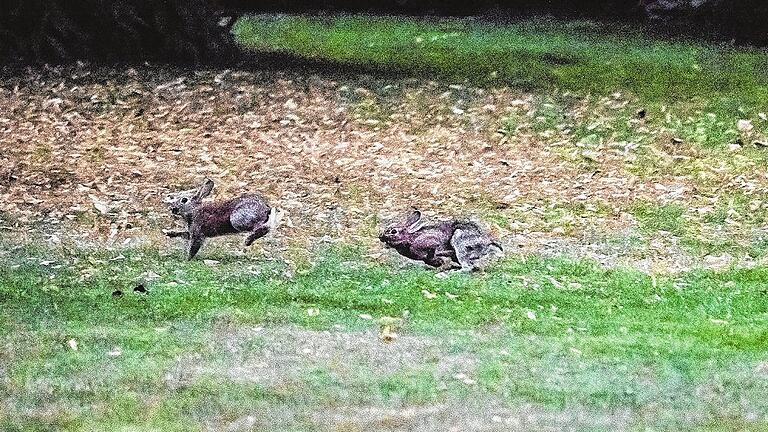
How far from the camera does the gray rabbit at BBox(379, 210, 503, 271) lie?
19.4 feet

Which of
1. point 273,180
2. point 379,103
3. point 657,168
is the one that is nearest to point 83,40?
point 379,103

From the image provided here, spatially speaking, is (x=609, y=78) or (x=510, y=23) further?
(x=510, y=23)

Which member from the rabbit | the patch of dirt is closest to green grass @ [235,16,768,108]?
the patch of dirt

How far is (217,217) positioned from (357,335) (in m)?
1.38

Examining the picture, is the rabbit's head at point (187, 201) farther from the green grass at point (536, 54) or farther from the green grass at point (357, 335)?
the green grass at point (536, 54)

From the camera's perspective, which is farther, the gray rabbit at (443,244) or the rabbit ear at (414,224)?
the rabbit ear at (414,224)

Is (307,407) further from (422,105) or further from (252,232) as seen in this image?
(422,105)

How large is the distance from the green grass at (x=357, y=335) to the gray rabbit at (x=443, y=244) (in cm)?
11

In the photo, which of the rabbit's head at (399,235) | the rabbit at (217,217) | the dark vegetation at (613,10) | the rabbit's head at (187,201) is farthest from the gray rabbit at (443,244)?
the dark vegetation at (613,10)

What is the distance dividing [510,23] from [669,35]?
192 centimetres

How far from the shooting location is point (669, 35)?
13086 millimetres

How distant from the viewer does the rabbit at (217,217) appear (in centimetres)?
609

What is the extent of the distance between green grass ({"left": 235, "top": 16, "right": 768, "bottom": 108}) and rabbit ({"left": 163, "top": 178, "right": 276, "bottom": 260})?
16.1 ft

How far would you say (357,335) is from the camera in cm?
502
